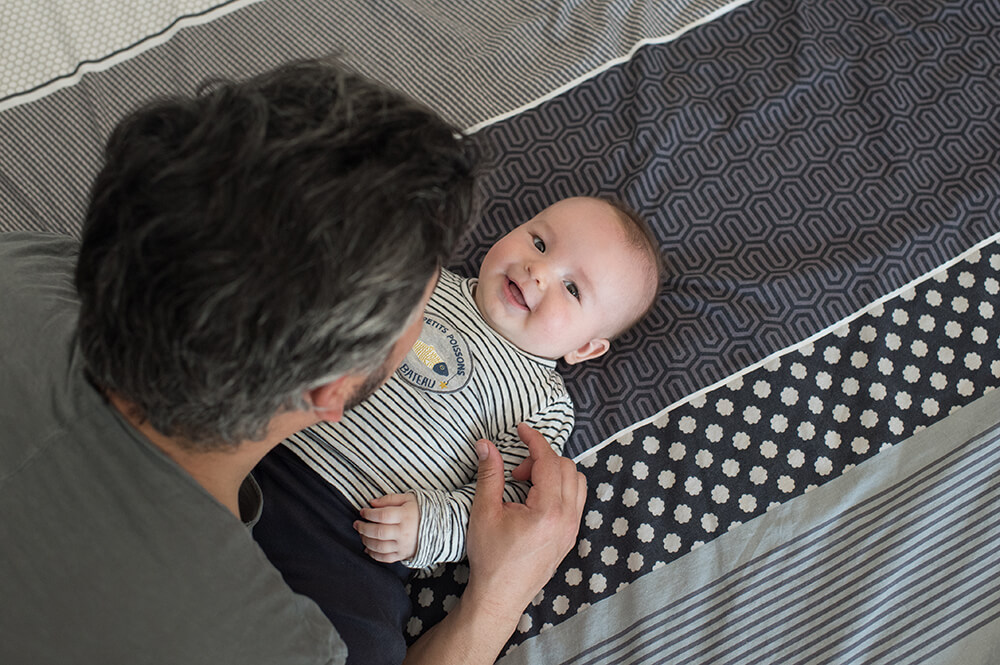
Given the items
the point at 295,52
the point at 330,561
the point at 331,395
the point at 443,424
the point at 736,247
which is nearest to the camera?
the point at 331,395

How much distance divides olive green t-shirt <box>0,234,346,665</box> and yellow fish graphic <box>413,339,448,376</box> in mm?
480

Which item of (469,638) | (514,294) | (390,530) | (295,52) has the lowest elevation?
(469,638)

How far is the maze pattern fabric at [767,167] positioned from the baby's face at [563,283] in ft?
0.33

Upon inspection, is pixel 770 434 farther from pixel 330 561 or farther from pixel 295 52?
pixel 295 52

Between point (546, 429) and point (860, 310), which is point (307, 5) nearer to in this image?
point (546, 429)

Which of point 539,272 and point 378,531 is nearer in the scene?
point 378,531

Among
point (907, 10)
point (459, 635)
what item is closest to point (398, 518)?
point (459, 635)

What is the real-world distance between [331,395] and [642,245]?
2.25ft

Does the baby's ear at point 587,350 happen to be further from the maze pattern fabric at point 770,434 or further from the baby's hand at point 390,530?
the baby's hand at point 390,530

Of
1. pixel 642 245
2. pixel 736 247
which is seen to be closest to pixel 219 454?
pixel 642 245

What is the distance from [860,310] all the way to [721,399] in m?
0.30

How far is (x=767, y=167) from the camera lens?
1.58 metres

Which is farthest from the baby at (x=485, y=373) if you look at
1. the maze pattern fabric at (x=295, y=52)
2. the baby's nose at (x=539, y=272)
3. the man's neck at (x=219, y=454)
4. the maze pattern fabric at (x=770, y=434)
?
the maze pattern fabric at (x=295, y=52)

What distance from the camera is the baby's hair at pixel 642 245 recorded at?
138 centimetres
